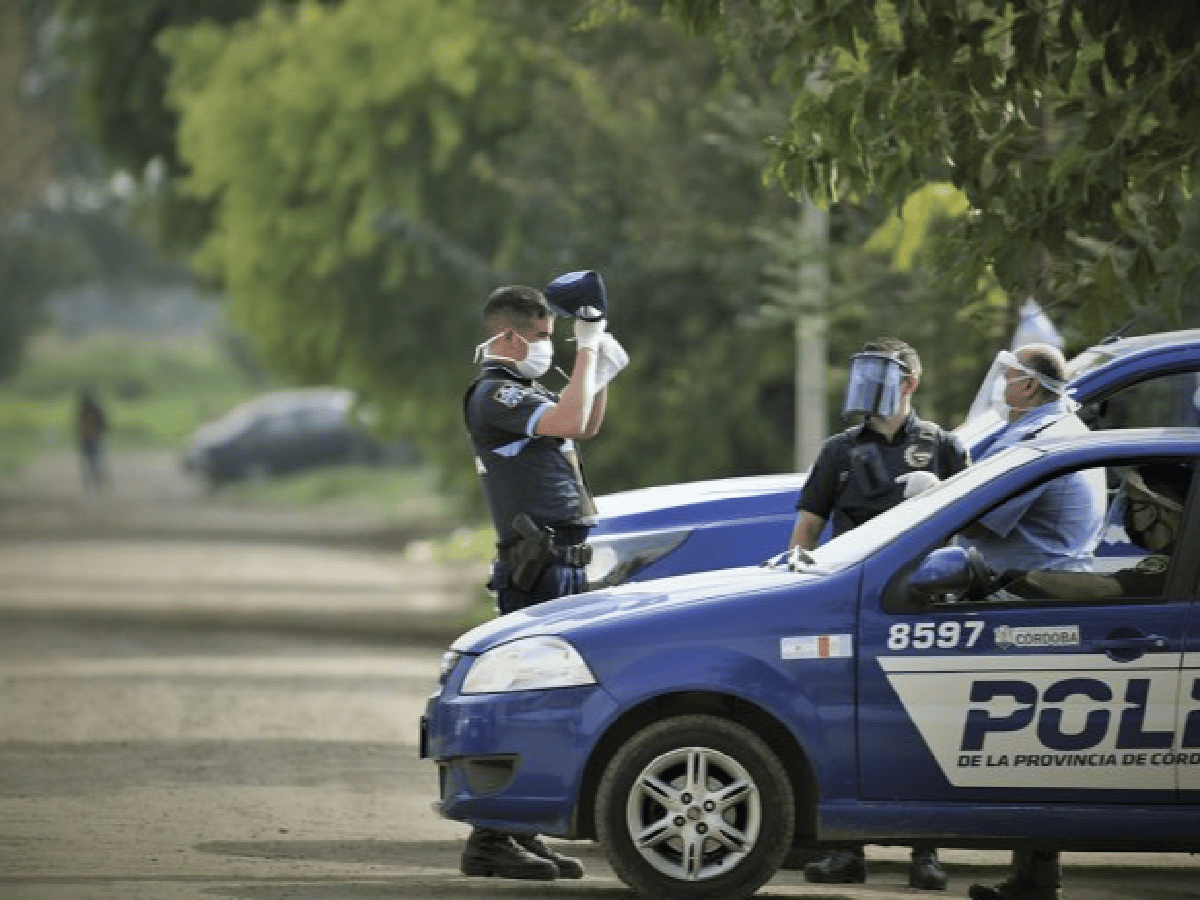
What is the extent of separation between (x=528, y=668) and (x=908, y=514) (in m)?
1.30

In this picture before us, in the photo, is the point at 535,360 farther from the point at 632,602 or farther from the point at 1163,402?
the point at 1163,402

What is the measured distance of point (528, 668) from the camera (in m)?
10.1

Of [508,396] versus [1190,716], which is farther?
[508,396]

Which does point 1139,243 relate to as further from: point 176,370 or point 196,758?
point 176,370

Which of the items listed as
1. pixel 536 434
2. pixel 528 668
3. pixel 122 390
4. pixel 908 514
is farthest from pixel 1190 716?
pixel 122 390

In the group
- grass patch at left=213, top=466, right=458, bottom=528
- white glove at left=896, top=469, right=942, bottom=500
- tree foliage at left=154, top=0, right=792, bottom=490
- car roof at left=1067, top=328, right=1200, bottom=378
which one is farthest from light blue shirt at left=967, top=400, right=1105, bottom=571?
grass patch at left=213, top=466, right=458, bottom=528

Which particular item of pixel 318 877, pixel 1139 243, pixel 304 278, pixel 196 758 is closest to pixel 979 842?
pixel 318 877

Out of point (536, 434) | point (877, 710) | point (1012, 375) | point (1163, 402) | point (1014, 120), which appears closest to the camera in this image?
point (877, 710)

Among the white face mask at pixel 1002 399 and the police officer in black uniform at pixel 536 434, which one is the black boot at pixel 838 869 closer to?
the police officer in black uniform at pixel 536 434

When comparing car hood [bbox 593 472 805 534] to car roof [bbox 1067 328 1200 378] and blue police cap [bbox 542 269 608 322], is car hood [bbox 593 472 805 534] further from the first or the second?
blue police cap [bbox 542 269 608 322]

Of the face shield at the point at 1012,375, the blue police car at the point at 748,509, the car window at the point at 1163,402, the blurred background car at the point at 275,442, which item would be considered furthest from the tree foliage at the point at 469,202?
the blurred background car at the point at 275,442

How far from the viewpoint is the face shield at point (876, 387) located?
11.2m

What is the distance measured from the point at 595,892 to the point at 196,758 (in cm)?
432

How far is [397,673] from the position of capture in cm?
1970
